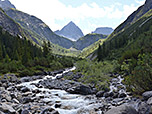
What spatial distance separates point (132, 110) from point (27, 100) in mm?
13907

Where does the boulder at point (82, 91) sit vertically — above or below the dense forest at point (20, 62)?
below

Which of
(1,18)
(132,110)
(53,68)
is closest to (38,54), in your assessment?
(53,68)

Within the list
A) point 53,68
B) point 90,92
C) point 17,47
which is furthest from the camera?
point 17,47

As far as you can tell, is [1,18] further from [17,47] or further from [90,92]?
[90,92]

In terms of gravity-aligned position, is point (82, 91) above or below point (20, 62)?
below

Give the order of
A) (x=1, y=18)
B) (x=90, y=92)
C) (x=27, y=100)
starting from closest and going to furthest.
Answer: (x=27, y=100), (x=90, y=92), (x=1, y=18)

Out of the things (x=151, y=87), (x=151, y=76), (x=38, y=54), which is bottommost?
(x=151, y=87)

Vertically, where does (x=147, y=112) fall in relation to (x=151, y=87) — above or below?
below

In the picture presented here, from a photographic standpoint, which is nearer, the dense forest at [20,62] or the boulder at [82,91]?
the boulder at [82,91]

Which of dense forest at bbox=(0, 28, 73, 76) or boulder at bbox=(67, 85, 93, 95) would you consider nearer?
boulder at bbox=(67, 85, 93, 95)

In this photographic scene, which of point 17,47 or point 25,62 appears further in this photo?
point 17,47

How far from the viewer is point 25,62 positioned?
62.9m

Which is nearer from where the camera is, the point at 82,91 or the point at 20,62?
the point at 82,91

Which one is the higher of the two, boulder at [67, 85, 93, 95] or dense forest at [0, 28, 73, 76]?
dense forest at [0, 28, 73, 76]
